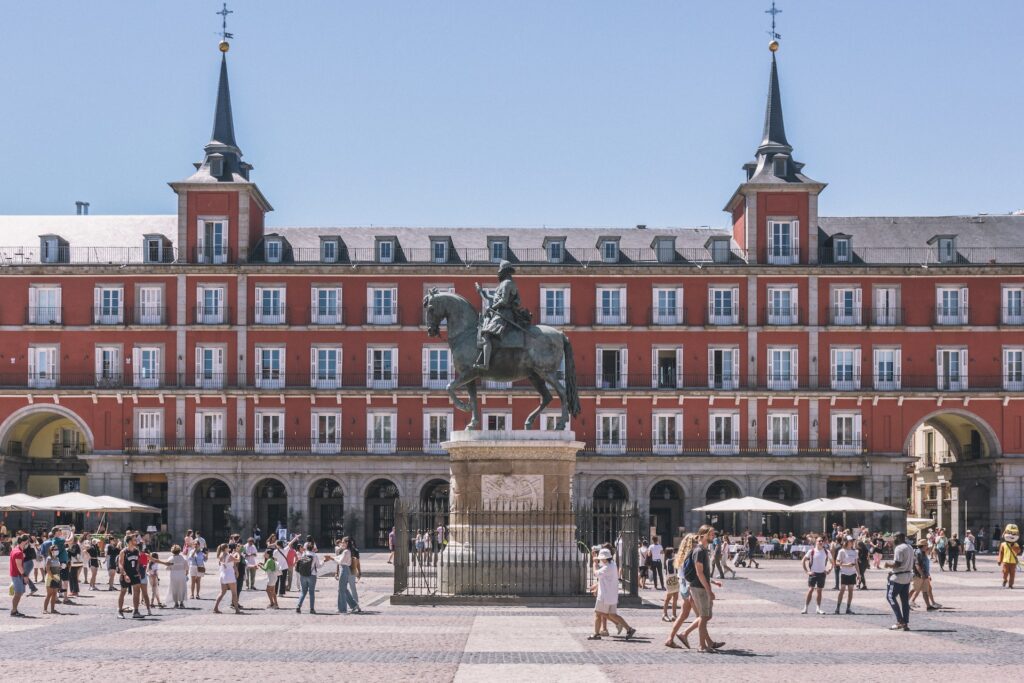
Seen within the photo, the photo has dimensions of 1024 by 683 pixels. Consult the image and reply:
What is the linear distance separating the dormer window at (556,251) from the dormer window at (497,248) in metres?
2.20

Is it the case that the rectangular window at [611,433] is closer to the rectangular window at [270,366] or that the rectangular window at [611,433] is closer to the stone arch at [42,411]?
the rectangular window at [270,366]

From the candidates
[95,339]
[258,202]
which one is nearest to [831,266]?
[258,202]

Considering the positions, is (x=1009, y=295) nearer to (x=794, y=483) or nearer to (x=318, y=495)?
(x=794, y=483)

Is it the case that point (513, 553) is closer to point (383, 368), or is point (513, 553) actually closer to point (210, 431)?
point (383, 368)

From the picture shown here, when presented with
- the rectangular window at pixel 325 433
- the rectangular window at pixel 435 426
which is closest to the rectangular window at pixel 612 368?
the rectangular window at pixel 435 426

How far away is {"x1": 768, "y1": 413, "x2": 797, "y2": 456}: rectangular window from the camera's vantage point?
6750 cm

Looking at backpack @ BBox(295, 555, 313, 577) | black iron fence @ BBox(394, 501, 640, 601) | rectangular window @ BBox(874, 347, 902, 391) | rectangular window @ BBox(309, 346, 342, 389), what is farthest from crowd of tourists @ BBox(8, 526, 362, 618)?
rectangular window @ BBox(874, 347, 902, 391)

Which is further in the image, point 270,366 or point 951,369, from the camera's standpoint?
point 270,366

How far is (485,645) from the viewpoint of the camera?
69.5 feet

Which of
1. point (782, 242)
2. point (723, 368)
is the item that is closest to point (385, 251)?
point (723, 368)

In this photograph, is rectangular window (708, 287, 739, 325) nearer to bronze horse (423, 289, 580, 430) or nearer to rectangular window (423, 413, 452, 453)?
rectangular window (423, 413, 452, 453)

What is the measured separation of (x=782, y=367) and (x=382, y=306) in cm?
2005

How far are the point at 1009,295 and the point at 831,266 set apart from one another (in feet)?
29.4

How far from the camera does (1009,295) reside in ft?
225
